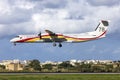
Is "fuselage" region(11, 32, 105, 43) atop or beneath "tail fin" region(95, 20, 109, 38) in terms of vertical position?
beneath

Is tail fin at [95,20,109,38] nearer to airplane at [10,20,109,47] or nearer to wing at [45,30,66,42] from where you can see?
airplane at [10,20,109,47]

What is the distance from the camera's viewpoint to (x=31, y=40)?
5950 inches

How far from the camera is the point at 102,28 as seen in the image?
506 ft

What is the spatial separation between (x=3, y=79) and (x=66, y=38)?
53.0 meters

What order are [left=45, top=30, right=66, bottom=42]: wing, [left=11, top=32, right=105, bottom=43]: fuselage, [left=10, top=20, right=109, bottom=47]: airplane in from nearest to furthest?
[left=11, top=32, right=105, bottom=43]: fuselage
[left=10, top=20, right=109, bottom=47]: airplane
[left=45, top=30, right=66, bottom=42]: wing

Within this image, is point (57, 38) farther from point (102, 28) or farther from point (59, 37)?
point (102, 28)

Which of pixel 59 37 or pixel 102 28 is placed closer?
pixel 59 37

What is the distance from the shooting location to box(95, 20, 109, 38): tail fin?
151438 millimetres

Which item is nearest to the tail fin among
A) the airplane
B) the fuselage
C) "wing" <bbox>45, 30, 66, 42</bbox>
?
the airplane

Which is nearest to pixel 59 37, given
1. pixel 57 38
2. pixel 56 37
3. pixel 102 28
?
pixel 57 38

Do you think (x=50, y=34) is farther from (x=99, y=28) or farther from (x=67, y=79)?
(x=67, y=79)

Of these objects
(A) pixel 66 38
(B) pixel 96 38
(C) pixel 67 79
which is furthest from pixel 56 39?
(C) pixel 67 79

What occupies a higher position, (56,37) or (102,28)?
(102,28)

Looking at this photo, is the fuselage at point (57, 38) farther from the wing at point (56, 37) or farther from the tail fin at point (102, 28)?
the tail fin at point (102, 28)
